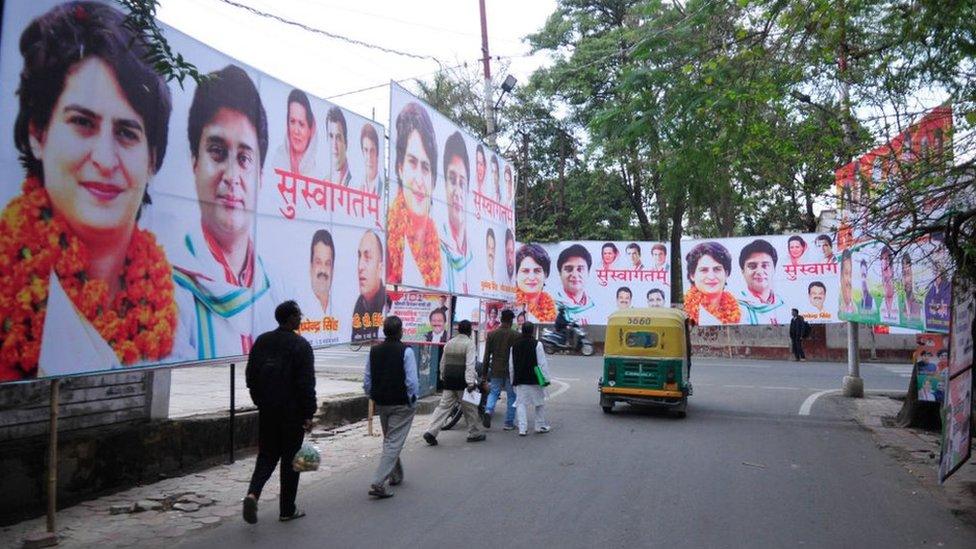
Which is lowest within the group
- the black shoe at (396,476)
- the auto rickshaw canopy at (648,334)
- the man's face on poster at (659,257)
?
the black shoe at (396,476)

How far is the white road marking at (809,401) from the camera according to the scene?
13.5 meters

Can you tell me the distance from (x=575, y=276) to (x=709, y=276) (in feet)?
16.9

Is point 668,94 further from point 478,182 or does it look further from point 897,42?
point 478,182

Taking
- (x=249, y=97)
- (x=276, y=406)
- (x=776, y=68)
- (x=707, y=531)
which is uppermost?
(x=776, y=68)

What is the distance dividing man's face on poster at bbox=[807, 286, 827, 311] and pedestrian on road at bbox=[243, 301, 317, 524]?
23847mm

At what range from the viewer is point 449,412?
9.99 metres

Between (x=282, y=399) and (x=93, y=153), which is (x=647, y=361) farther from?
(x=93, y=153)

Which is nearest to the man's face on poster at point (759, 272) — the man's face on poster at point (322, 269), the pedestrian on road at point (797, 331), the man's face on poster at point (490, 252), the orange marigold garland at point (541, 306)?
the pedestrian on road at point (797, 331)

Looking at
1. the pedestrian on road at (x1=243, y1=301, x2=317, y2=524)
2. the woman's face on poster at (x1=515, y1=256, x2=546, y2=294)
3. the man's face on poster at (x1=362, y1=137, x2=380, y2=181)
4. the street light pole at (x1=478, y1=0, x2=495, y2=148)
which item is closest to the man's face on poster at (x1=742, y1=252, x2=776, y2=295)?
the woman's face on poster at (x1=515, y1=256, x2=546, y2=294)

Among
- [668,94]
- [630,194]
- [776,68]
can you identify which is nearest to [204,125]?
[668,94]

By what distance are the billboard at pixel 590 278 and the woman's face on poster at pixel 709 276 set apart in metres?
1.13

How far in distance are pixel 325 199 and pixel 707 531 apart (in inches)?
250

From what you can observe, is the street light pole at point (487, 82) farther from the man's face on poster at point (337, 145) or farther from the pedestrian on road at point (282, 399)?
the pedestrian on road at point (282, 399)

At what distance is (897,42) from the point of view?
700cm
